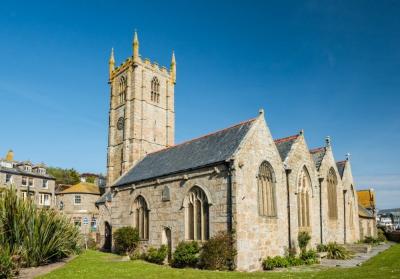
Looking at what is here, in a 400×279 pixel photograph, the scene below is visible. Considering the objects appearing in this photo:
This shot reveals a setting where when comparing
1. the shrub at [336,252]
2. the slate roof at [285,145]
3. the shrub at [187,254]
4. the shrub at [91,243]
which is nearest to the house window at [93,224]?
the shrub at [91,243]

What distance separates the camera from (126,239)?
92.7 ft

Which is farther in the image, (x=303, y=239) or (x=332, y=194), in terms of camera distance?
(x=332, y=194)

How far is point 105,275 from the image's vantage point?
1709 cm

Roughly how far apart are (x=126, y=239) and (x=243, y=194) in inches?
462

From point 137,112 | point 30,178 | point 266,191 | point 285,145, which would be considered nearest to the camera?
point 266,191

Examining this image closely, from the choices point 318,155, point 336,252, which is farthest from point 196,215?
point 318,155

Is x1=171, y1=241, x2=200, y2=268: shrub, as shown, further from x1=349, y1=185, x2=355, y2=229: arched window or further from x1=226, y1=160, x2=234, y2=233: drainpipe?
x1=349, y1=185, x2=355, y2=229: arched window

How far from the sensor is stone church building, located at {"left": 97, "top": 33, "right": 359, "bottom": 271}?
21.8 metres

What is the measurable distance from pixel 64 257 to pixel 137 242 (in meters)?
7.32

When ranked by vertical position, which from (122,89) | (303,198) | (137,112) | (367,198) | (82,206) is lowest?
(82,206)

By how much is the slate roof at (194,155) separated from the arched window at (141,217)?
188cm

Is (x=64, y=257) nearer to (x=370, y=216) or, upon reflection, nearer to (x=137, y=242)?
(x=137, y=242)

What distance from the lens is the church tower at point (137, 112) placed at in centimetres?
4719

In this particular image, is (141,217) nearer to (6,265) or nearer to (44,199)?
(6,265)
